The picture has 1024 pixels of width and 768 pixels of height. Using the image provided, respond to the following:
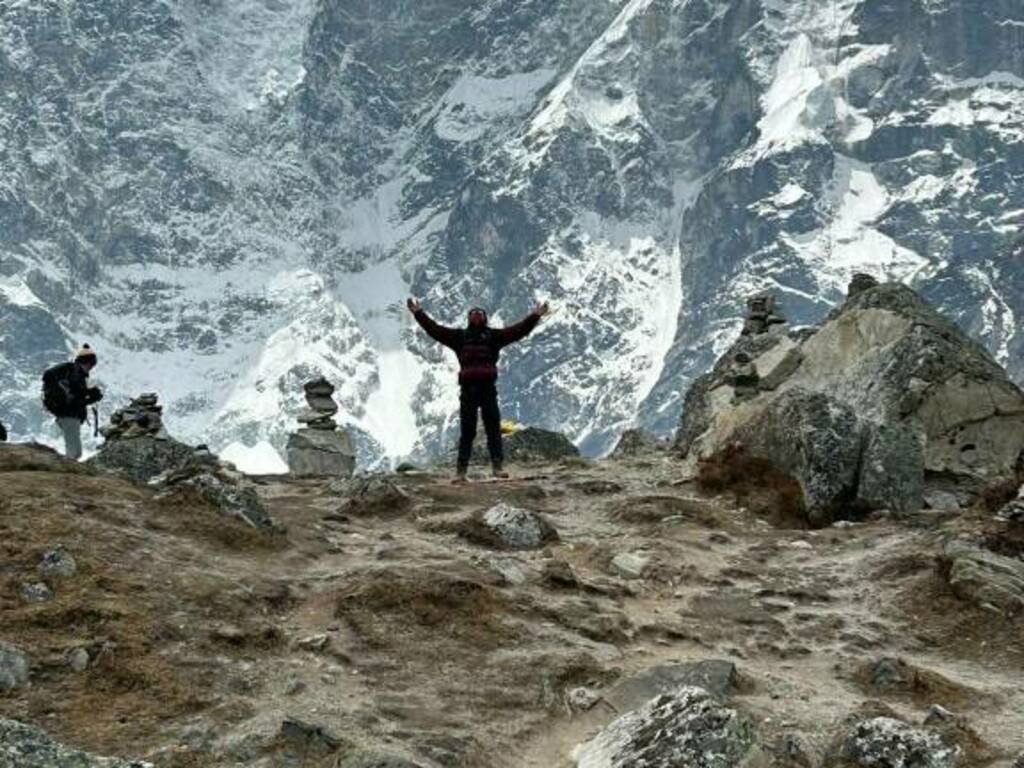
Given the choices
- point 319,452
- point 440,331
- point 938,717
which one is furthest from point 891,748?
point 319,452

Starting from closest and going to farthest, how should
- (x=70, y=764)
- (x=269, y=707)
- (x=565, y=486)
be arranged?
1. (x=70, y=764)
2. (x=269, y=707)
3. (x=565, y=486)

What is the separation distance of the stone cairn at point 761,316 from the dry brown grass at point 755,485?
502 inches

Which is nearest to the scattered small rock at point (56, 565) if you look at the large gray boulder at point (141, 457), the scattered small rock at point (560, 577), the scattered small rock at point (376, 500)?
the scattered small rock at point (560, 577)

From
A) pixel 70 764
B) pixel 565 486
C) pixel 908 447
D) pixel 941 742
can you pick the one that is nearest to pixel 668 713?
pixel 941 742

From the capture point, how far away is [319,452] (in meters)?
39.2

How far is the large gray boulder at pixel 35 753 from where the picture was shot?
8.05 m

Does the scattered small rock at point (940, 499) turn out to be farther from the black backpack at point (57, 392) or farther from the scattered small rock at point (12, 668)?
the black backpack at point (57, 392)

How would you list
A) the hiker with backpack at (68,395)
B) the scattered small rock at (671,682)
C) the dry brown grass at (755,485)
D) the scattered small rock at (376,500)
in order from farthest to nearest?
the hiker with backpack at (68,395), the dry brown grass at (755,485), the scattered small rock at (376,500), the scattered small rock at (671,682)

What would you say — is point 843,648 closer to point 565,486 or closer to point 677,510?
point 677,510

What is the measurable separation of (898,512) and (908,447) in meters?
1.27

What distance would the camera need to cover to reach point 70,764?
814 cm

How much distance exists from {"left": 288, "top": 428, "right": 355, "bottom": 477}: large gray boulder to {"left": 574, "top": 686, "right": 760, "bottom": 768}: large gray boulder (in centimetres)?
2837

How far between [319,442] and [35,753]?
1236 inches

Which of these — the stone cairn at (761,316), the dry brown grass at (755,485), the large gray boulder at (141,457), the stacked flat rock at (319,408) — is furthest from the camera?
the stacked flat rock at (319,408)
